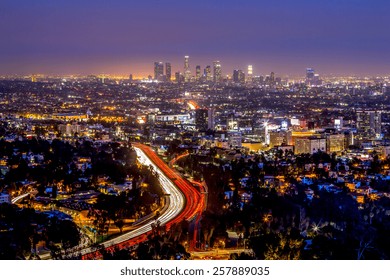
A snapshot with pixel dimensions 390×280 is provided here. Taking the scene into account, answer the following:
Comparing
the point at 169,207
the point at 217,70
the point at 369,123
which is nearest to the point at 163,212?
the point at 169,207

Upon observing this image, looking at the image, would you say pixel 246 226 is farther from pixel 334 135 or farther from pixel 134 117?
pixel 134 117

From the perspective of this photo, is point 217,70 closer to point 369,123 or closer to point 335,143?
point 335,143

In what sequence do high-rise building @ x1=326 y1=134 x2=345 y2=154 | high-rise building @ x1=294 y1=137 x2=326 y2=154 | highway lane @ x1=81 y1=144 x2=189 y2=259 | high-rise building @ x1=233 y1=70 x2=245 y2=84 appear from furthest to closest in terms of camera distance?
high-rise building @ x1=326 y1=134 x2=345 y2=154 → high-rise building @ x1=294 y1=137 x2=326 y2=154 → high-rise building @ x1=233 y1=70 x2=245 y2=84 → highway lane @ x1=81 y1=144 x2=189 y2=259

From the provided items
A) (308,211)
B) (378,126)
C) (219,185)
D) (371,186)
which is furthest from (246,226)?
(378,126)

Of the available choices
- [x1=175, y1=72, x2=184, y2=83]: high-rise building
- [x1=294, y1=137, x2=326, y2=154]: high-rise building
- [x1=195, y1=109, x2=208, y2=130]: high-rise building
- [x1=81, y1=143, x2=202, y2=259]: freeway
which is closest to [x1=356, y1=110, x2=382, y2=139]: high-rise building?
[x1=294, y1=137, x2=326, y2=154]: high-rise building

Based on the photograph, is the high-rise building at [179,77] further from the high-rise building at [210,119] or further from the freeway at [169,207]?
the freeway at [169,207]

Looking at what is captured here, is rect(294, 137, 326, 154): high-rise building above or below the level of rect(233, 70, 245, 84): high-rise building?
below

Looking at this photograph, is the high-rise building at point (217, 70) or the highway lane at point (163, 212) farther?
the high-rise building at point (217, 70)

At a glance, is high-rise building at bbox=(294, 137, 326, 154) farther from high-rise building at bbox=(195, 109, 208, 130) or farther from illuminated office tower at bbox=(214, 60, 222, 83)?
high-rise building at bbox=(195, 109, 208, 130)

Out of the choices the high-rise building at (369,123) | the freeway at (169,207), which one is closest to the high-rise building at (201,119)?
the high-rise building at (369,123)
